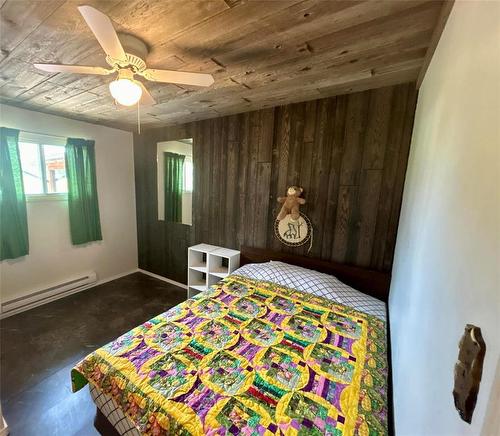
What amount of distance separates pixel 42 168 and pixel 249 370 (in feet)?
10.6

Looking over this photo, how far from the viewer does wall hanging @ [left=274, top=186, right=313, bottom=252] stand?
2.22 meters

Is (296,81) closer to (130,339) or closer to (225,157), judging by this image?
(225,157)

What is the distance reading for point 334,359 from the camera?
1.26 m

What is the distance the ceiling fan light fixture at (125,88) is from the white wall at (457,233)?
136cm

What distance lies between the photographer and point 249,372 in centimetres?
117

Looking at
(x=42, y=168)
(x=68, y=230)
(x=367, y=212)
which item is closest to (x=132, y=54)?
(x=367, y=212)

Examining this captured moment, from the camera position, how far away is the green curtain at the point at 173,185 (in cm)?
316

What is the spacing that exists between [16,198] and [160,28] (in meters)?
2.56

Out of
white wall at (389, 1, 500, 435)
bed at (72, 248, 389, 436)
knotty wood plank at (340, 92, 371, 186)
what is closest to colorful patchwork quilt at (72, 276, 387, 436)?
bed at (72, 248, 389, 436)

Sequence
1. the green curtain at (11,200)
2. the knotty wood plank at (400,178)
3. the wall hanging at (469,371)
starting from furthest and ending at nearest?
1. the green curtain at (11,200)
2. the knotty wood plank at (400,178)
3. the wall hanging at (469,371)

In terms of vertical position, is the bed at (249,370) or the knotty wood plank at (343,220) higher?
the knotty wood plank at (343,220)

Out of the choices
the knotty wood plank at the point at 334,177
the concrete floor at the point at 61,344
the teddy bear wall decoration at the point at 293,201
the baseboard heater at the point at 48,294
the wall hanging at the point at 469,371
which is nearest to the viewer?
the wall hanging at the point at 469,371

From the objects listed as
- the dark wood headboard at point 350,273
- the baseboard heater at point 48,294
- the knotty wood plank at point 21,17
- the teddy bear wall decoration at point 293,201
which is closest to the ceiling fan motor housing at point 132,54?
the knotty wood plank at point 21,17

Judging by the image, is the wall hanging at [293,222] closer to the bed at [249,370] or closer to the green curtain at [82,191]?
the bed at [249,370]
